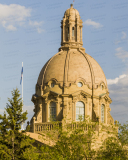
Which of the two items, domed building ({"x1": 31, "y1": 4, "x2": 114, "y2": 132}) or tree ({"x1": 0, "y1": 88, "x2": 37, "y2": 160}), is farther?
domed building ({"x1": 31, "y1": 4, "x2": 114, "y2": 132})

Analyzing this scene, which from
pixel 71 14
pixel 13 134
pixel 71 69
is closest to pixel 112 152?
pixel 13 134

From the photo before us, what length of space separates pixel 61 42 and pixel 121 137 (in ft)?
88.4

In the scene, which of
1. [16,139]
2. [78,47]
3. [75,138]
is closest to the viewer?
[75,138]

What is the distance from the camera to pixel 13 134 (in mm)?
52031

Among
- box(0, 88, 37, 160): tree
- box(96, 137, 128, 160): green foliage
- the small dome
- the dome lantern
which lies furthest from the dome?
box(96, 137, 128, 160): green foliage

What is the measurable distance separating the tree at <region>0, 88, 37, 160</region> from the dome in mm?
15120

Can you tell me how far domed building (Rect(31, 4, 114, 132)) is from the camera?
6694cm

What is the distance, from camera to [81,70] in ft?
224

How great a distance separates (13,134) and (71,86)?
1723 centimetres

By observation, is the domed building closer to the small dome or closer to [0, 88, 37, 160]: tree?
the small dome

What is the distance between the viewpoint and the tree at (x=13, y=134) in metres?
51.1

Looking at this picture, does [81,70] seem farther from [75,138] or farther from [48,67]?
[75,138]

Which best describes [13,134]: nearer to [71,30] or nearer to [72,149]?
[72,149]

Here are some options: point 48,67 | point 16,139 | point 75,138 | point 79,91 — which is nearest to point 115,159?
point 75,138
